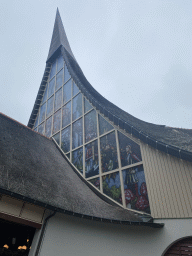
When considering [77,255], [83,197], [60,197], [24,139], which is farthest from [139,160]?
[24,139]

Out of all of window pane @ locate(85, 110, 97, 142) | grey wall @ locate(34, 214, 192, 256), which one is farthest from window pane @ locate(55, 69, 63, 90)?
grey wall @ locate(34, 214, 192, 256)

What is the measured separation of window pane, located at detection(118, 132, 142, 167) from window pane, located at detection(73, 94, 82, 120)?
3893mm

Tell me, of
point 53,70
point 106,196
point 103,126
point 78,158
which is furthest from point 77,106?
point 53,70

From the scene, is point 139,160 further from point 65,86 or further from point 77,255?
point 65,86

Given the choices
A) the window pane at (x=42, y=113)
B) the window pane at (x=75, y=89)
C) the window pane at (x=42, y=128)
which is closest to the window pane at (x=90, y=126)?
the window pane at (x=75, y=89)

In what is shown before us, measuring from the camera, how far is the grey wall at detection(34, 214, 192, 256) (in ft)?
14.5

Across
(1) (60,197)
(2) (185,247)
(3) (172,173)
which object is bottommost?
(2) (185,247)

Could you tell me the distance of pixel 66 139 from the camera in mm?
10344

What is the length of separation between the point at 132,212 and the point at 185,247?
5.54 ft

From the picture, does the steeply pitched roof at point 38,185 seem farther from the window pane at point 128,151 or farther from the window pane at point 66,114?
the window pane at point 66,114

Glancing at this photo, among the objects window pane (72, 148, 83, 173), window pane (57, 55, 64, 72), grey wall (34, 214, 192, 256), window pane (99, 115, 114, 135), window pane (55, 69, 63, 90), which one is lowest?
grey wall (34, 214, 192, 256)

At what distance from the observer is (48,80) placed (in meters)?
15.1

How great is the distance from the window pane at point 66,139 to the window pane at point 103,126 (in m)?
2.65

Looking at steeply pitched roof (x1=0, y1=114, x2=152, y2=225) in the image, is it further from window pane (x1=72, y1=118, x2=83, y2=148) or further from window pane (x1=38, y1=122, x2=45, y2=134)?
window pane (x1=38, y1=122, x2=45, y2=134)
